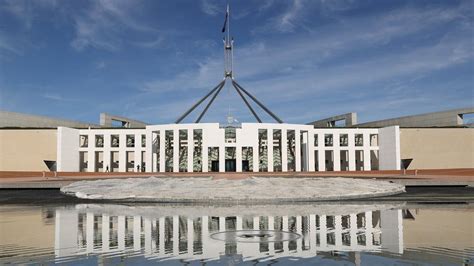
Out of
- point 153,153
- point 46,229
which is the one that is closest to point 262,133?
point 153,153

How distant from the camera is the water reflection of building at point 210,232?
720 cm

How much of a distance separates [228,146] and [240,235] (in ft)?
121

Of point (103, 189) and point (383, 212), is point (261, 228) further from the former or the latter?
point (103, 189)

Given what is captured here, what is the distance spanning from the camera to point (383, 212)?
40.5ft

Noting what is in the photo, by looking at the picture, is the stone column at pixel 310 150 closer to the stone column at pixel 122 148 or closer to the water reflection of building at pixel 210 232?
the stone column at pixel 122 148

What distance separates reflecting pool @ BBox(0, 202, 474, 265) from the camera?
663cm

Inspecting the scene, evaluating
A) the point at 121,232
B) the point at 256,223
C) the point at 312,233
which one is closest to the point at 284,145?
the point at 256,223

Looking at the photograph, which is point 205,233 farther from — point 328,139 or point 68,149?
point 328,139

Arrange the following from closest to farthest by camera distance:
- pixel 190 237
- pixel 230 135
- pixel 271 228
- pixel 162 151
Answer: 1. pixel 190 237
2. pixel 271 228
3. pixel 162 151
4. pixel 230 135

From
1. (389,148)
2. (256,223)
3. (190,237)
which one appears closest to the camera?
(190,237)

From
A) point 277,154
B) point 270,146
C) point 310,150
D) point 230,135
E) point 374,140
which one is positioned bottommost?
point 277,154

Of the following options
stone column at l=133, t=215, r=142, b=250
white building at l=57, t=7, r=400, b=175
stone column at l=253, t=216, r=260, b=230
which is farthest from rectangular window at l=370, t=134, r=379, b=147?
stone column at l=133, t=215, r=142, b=250

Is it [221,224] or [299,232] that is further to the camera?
[221,224]

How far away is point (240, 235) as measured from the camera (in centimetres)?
865
